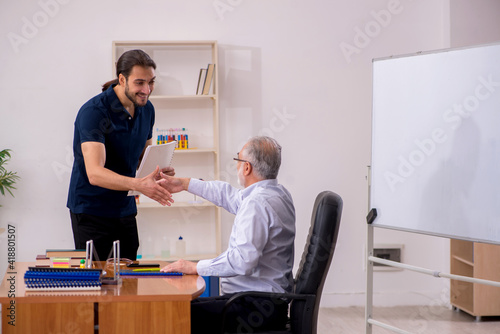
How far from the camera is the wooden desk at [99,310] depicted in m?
1.74

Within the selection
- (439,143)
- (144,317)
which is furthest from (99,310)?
(439,143)

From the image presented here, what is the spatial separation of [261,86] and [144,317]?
2.98 meters

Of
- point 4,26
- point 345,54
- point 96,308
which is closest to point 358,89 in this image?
point 345,54

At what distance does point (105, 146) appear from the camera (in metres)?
2.62

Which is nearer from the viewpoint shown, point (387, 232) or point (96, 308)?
point (96, 308)

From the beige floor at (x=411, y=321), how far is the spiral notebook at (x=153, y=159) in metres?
1.94

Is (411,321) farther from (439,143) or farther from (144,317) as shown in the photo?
(144,317)

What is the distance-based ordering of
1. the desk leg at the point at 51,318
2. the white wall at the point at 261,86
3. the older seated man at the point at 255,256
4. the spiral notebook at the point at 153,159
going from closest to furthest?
the desk leg at the point at 51,318 → the older seated man at the point at 255,256 → the spiral notebook at the point at 153,159 → the white wall at the point at 261,86

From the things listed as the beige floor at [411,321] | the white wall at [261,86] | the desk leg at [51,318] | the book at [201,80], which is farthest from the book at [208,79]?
the desk leg at [51,318]

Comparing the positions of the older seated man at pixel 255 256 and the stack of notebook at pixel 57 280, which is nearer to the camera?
the stack of notebook at pixel 57 280

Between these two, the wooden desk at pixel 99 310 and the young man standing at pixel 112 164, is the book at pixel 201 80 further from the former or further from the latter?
the wooden desk at pixel 99 310

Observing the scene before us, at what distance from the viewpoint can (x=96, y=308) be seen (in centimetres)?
179

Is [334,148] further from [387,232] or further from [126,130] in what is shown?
[126,130]

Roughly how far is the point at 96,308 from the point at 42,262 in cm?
66
